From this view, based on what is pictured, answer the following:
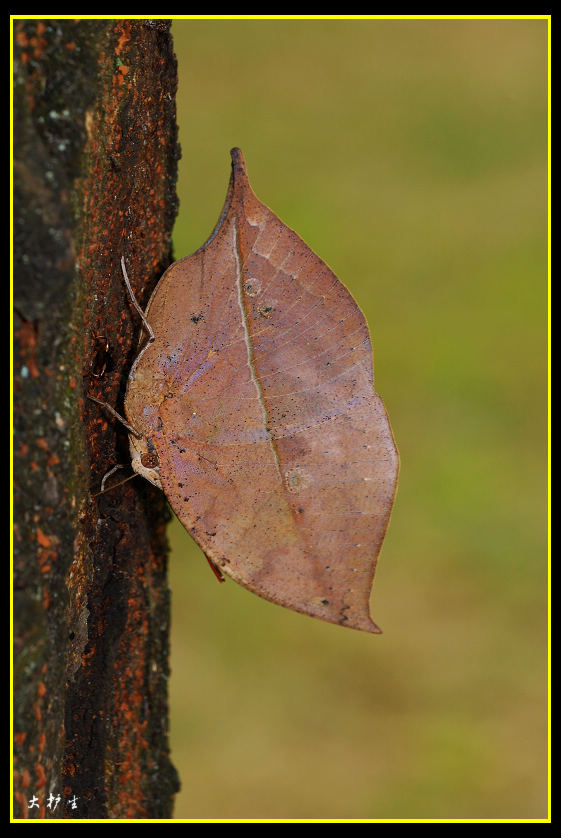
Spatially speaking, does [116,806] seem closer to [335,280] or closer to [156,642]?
[156,642]

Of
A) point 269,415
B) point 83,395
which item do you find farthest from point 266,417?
A: point 83,395

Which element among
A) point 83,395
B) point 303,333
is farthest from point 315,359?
point 83,395

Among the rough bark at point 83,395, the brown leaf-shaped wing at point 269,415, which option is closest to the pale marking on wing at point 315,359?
the brown leaf-shaped wing at point 269,415

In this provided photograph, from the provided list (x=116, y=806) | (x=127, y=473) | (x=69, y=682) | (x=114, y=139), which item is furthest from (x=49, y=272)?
(x=116, y=806)

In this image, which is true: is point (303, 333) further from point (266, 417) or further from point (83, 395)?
point (83, 395)

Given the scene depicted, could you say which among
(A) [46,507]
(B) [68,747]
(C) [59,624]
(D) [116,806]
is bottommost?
(D) [116,806]

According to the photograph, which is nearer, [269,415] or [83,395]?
[83,395]

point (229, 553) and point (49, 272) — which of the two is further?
point (229, 553)
